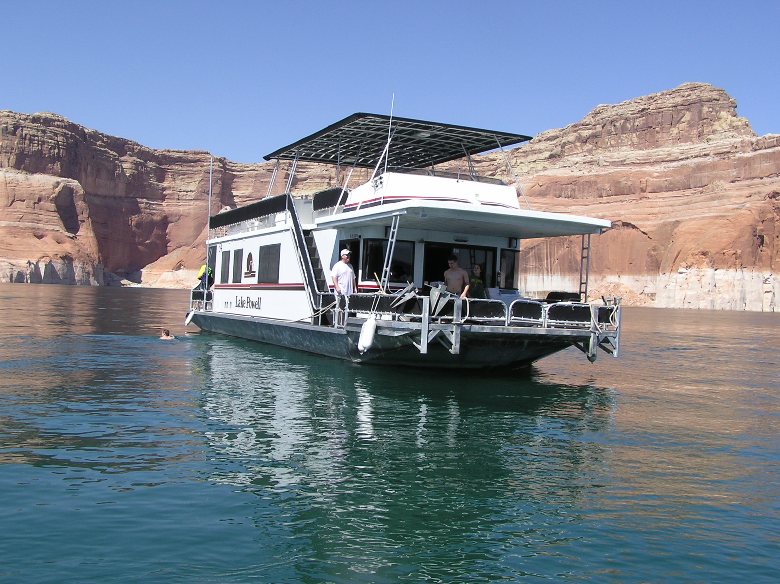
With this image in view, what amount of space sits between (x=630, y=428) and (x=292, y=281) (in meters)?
10.0

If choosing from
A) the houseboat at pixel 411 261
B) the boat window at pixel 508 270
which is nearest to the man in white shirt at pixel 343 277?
the houseboat at pixel 411 261

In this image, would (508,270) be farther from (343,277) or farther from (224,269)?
(224,269)

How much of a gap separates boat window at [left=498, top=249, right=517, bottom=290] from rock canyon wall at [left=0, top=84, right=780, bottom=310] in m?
77.9

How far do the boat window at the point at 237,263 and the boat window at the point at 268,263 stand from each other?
5.74 feet

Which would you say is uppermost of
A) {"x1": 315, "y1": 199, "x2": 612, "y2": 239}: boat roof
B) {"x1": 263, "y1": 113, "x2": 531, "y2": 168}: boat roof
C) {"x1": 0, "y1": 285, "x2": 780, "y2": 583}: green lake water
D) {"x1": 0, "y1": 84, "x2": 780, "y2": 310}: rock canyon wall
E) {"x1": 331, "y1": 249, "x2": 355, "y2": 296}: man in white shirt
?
{"x1": 0, "y1": 84, "x2": 780, "y2": 310}: rock canyon wall

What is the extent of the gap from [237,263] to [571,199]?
119053 millimetres

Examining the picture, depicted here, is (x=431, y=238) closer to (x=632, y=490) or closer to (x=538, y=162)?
(x=632, y=490)

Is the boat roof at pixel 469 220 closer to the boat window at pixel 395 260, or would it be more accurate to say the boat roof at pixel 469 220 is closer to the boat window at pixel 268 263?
the boat window at pixel 395 260

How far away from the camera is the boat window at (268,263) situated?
67.8 feet

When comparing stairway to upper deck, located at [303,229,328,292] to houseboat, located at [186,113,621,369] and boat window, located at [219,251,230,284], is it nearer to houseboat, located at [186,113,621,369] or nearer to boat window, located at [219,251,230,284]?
houseboat, located at [186,113,621,369]

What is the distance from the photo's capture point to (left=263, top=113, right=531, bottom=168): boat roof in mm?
17719

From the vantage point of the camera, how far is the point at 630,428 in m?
12.1

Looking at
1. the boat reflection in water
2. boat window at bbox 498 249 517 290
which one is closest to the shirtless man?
the boat reflection in water

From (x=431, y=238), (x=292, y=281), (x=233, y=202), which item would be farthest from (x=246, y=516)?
(x=233, y=202)
